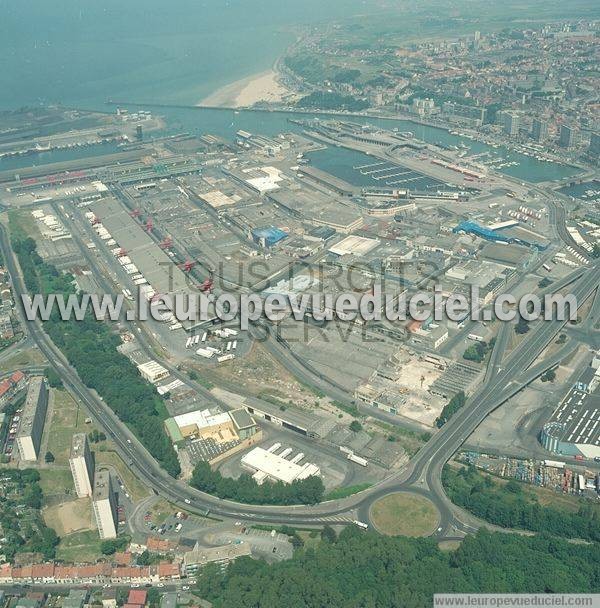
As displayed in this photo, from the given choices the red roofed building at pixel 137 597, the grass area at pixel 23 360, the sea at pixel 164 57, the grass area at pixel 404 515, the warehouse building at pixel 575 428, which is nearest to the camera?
the red roofed building at pixel 137 597

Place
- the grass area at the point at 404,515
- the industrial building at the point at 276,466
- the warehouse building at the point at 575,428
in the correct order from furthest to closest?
the warehouse building at the point at 575,428
the industrial building at the point at 276,466
the grass area at the point at 404,515

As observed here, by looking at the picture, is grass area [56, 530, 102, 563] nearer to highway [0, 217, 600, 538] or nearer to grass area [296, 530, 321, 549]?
highway [0, 217, 600, 538]

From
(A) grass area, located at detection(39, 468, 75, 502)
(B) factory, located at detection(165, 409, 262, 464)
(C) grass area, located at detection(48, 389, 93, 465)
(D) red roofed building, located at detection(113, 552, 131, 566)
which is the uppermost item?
(D) red roofed building, located at detection(113, 552, 131, 566)

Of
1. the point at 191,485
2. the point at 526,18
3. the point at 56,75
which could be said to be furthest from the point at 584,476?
the point at 526,18

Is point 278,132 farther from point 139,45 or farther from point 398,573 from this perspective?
point 139,45

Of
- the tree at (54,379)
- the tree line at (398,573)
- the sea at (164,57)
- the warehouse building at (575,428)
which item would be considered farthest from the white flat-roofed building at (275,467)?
the sea at (164,57)

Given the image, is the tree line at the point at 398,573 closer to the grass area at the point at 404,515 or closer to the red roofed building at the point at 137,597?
the grass area at the point at 404,515

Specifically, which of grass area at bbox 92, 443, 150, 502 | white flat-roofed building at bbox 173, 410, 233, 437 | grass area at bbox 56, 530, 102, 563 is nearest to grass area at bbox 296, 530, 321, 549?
grass area at bbox 92, 443, 150, 502
